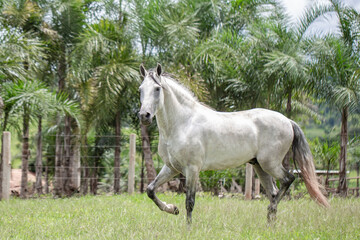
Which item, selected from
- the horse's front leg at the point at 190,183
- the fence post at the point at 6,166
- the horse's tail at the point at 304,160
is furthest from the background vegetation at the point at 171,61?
the horse's front leg at the point at 190,183

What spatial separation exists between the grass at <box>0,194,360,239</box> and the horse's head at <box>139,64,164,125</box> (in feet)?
4.15

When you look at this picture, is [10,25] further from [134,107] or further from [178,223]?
[178,223]

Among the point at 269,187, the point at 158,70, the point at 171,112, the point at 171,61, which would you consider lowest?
the point at 269,187

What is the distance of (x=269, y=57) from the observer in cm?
876

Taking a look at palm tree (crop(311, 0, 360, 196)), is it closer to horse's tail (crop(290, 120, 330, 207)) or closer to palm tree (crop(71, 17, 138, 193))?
horse's tail (crop(290, 120, 330, 207))

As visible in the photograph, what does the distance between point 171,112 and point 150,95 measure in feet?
1.61

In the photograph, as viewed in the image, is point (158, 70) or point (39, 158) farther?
point (39, 158)

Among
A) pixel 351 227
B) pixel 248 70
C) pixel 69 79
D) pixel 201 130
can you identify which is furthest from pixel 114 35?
pixel 351 227

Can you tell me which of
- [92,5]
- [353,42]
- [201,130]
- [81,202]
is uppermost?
[92,5]

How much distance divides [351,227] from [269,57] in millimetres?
4786

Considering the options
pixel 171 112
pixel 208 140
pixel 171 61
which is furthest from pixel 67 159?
pixel 208 140

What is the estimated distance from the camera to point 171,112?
4.92 metres

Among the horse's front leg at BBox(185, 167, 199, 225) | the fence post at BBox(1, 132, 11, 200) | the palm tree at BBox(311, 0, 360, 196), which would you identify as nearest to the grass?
the horse's front leg at BBox(185, 167, 199, 225)

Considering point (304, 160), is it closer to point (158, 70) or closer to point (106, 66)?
point (158, 70)
